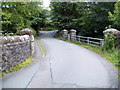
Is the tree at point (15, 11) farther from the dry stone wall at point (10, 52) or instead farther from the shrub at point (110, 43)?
the shrub at point (110, 43)

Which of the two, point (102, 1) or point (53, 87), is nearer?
point (53, 87)

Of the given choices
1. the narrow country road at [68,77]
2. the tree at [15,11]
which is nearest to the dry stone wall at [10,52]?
the narrow country road at [68,77]

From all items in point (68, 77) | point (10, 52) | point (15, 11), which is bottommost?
point (68, 77)

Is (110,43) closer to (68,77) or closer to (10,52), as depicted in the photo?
(68,77)

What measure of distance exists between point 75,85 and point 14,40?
9.78 feet

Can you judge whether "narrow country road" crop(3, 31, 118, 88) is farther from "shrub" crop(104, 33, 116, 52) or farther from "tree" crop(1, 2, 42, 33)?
"tree" crop(1, 2, 42, 33)

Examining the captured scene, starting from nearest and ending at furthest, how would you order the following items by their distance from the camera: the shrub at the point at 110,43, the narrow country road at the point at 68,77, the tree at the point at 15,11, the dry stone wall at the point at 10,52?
the narrow country road at the point at 68,77 < the dry stone wall at the point at 10,52 < the shrub at the point at 110,43 < the tree at the point at 15,11

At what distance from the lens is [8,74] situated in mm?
4723

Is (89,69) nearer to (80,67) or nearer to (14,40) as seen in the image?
(80,67)

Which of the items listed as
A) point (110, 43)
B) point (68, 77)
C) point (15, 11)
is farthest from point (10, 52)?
point (15, 11)

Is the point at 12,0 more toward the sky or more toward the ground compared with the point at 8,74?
more toward the sky

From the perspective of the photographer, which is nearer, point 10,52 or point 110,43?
point 10,52

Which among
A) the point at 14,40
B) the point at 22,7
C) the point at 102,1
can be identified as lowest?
the point at 14,40

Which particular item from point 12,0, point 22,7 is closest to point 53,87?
point 12,0
